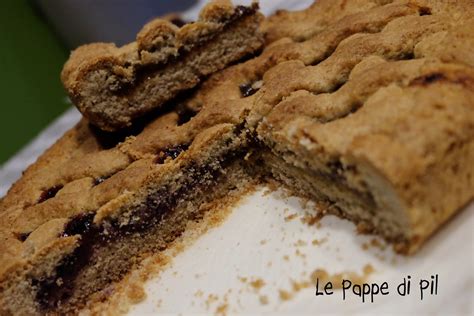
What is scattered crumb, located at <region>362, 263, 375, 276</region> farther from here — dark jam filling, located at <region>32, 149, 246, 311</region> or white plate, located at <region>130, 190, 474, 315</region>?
dark jam filling, located at <region>32, 149, 246, 311</region>

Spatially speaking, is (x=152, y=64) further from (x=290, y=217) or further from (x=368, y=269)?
(x=368, y=269)

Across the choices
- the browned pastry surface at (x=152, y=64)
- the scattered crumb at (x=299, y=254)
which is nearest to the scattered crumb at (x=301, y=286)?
the scattered crumb at (x=299, y=254)

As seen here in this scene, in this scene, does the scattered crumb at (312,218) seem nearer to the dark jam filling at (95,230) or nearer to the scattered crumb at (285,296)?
the scattered crumb at (285,296)

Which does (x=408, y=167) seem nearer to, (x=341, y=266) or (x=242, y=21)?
(x=341, y=266)

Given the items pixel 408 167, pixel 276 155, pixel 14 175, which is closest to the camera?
pixel 408 167


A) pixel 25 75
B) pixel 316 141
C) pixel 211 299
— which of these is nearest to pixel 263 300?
pixel 211 299

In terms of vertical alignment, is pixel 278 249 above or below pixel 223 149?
below

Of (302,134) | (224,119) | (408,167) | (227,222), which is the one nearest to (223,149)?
(224,119)
